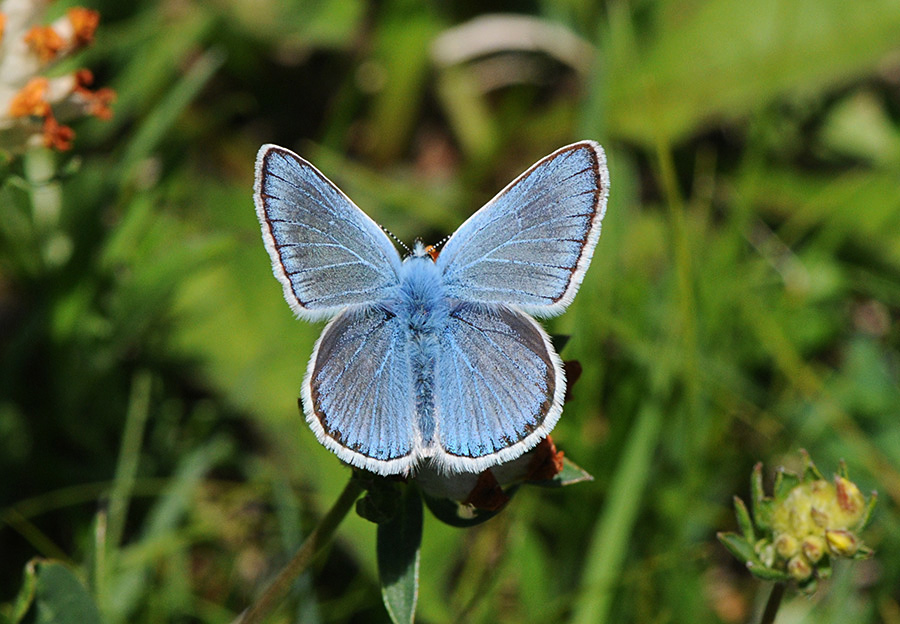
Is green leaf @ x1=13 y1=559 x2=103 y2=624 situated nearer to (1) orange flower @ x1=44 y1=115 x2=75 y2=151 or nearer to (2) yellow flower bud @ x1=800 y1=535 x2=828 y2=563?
(1) orange flower @ x1=44 y1=115 x2=75 y2=151

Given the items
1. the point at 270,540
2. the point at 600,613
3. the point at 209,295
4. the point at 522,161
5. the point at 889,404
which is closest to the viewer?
the point at 600,613

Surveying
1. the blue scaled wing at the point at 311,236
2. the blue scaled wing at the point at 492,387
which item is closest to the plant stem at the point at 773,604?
the blue scaled wing at the point at 492,387

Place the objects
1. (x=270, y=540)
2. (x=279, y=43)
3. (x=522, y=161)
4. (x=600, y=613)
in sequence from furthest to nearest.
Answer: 1. (x=522, y=161)
2. (x=279, y=43)
3. (x=270, y=540)
4. (x=600, y=613)

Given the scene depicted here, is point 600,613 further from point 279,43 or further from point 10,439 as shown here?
point 279,43

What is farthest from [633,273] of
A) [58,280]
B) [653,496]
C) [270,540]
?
[58,280]

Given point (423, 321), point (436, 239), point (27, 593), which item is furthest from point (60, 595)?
point (436, 239)

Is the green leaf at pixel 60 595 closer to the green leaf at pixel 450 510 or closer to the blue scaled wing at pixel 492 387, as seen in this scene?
the green leaf at pixel 450 510

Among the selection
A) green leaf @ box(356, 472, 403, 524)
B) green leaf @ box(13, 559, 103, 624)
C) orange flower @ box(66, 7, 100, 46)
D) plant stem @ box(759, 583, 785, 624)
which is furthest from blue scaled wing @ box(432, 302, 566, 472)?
orange flower @ box(66, 7, 100, 46)
